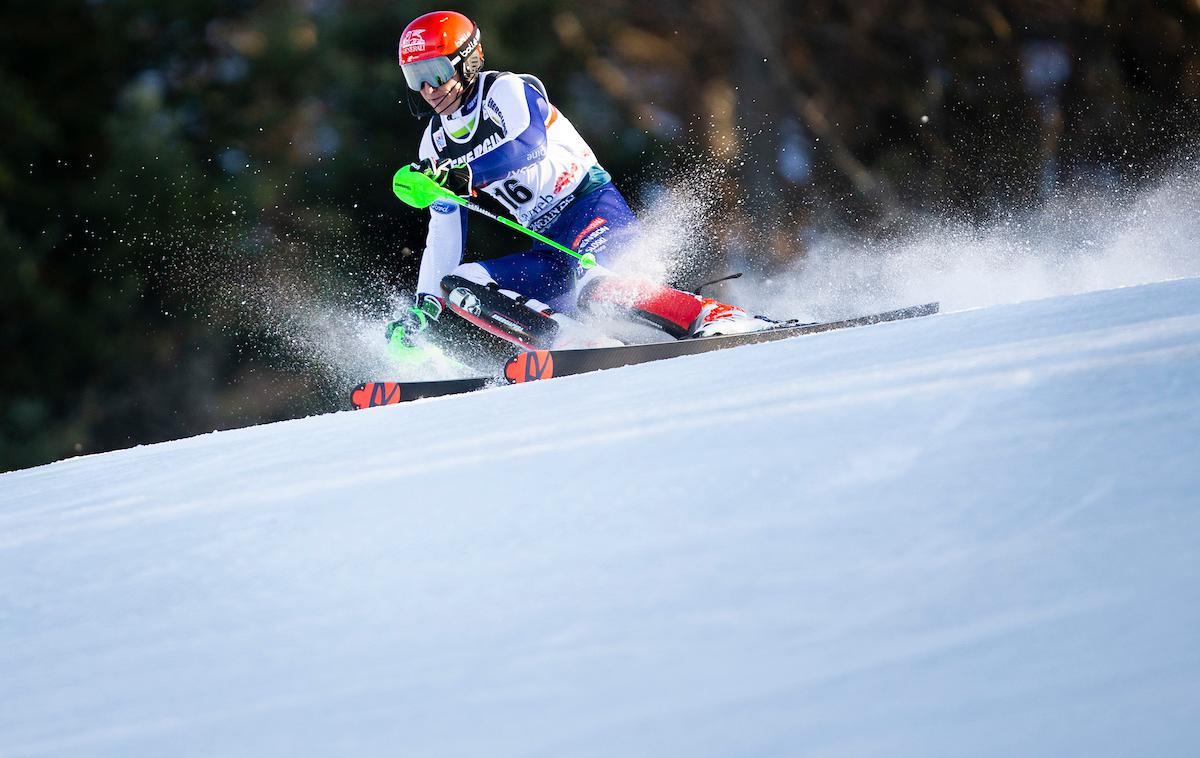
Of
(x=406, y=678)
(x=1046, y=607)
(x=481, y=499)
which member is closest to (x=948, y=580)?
(x=1046, y=607)

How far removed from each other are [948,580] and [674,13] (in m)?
10.0

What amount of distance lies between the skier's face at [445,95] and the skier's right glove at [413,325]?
642mm

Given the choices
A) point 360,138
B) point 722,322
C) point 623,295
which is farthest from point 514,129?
point 360,138

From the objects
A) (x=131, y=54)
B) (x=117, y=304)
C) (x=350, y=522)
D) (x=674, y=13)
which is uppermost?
(x=674, y=13)

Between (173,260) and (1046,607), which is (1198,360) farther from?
(173,260)

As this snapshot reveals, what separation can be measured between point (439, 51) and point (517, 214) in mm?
634

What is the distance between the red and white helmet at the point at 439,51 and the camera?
12.7 feet

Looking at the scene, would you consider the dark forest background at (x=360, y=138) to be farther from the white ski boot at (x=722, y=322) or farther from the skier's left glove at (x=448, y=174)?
the white ski boot at (x=722, y=322)

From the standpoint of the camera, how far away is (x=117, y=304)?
8.22m

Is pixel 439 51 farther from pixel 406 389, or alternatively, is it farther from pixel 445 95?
pixel 406 389

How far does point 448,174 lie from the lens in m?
4.09

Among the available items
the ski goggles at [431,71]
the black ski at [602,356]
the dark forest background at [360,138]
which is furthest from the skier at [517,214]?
the dark forest background at [360,138]

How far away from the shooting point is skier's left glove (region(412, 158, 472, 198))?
405 cm

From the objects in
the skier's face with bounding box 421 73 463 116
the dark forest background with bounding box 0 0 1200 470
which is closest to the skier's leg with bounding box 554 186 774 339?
the skier's face with bounding box 421 73 463 116
